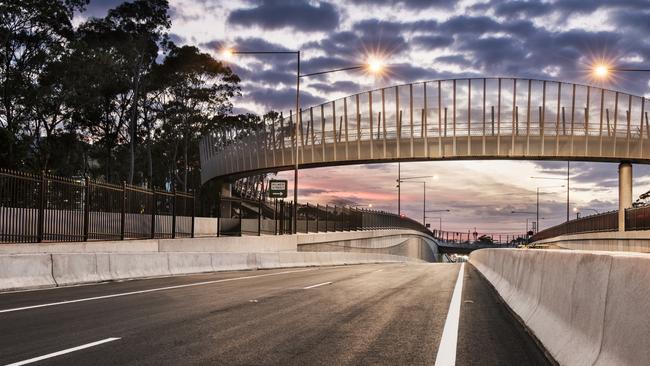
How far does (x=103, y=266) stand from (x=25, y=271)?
109 inches

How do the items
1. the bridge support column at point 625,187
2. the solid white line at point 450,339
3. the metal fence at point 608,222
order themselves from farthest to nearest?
the bridge support column at point 625,187 < the metal fence at point 608,222 < the solid white line at point 450,339

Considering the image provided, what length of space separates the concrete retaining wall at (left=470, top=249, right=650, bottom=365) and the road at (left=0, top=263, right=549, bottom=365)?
1.42 ft

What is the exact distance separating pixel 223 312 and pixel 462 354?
443 centimetres

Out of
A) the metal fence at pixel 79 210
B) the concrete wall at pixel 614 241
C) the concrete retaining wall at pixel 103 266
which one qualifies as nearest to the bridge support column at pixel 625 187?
the concrete wall at pixel 614 241

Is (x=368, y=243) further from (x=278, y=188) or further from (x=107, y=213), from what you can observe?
(x=107, y=213)

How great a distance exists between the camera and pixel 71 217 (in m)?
20.5

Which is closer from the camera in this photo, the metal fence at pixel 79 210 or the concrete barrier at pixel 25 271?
the concrete barrier at pixel 25 271

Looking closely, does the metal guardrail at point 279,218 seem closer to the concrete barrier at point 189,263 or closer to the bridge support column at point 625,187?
the concrete barrier at point 189,263

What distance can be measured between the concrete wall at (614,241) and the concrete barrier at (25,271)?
31.6m

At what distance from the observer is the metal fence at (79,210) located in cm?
1823

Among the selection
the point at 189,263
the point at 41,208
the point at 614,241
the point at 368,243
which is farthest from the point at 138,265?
the point at 368,243

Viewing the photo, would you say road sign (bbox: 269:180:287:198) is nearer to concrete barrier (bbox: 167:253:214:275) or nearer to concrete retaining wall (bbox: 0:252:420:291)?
concrete retaining wall (bbox: 0:252:420:291)

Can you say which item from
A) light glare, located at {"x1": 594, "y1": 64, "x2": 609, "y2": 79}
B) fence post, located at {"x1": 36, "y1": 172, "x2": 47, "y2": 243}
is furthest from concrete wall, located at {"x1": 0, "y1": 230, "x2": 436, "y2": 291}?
light glare, located at {"x1": 594, "y1": 64, "x2": 609, "y2": 79}

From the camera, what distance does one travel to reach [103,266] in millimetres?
16922
